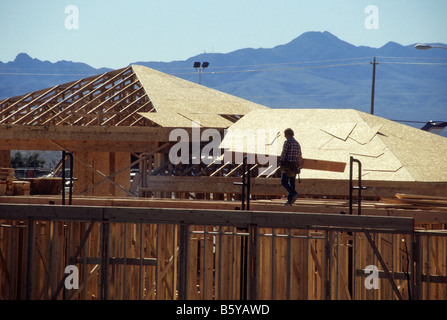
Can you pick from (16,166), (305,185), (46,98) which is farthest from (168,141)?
(16,166)

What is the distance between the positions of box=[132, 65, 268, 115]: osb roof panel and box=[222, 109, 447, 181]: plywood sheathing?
3.83m

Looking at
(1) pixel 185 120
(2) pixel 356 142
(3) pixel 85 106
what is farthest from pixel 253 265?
(3) pixel 85 106

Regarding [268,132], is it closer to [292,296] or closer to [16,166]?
[292,296]

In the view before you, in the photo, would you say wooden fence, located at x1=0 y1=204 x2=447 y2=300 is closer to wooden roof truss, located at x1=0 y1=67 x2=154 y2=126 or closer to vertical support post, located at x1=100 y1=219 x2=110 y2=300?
vertical support post, located at x1=100 y1=219 x2=110 y2=300

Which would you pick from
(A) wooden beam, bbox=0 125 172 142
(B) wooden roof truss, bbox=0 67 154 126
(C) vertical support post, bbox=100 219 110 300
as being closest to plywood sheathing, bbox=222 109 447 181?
(A) wooden beam, bbox=0 125 172 142

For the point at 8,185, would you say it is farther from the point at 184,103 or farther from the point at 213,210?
the point at 184,103

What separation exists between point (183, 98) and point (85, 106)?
15.2 ft

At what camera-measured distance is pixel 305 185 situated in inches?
720

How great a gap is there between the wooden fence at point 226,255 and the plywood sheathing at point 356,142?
189 inches

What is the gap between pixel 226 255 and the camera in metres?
13.1

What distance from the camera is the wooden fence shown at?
10148 mm

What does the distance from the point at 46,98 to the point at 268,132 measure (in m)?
12.0

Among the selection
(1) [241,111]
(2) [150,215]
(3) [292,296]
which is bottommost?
(3) [292,296]

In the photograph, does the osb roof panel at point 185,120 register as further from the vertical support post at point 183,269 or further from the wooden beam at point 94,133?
the vertical support post at point 183,269
